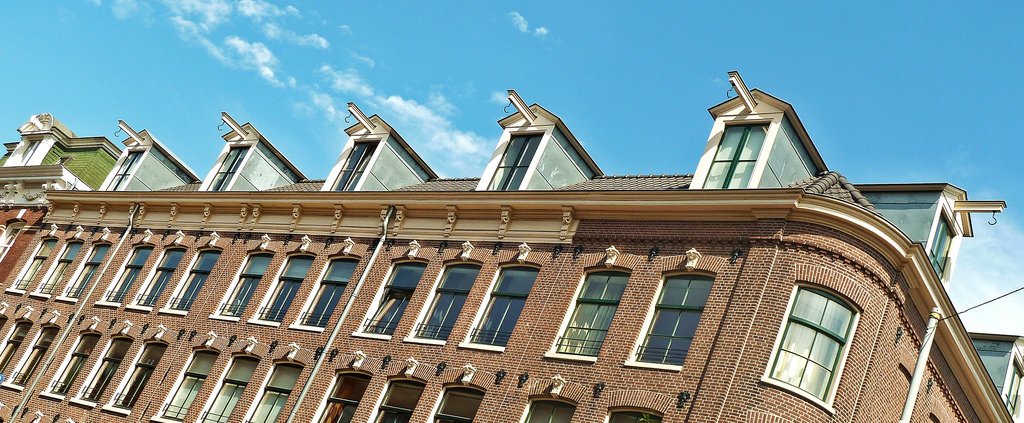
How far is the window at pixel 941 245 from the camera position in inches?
867

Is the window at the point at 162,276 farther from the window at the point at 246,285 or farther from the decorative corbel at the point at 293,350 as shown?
the decorative corbel at the point at 293,350

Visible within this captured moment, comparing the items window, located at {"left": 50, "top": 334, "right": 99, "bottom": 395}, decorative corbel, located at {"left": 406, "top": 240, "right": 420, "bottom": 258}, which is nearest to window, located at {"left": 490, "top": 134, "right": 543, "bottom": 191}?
decorative corbel, located at {"left": 406, "top": 240, "right": 420, "bottom": 258}

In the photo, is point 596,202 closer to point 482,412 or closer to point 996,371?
point 482,412

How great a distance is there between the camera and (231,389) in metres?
26.2

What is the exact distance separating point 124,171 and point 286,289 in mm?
12901

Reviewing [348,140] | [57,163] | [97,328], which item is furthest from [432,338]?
[57,163]

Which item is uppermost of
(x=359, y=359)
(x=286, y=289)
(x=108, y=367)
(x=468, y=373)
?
(x=286, y=289)

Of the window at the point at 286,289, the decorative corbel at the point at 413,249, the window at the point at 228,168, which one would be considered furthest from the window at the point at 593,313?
the window at the point at 228,168

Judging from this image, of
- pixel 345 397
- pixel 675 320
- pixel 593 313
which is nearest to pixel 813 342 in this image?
pixel 675 320

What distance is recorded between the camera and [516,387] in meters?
21.2

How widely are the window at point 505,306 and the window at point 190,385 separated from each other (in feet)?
27.2

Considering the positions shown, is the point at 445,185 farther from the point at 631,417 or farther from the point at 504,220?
the point at 631,417

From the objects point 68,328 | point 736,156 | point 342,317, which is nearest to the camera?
point 736,156

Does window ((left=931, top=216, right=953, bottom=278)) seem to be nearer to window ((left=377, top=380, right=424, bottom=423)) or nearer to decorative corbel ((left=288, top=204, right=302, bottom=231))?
window ((left=377, top=380, right=424, bottom=423))
